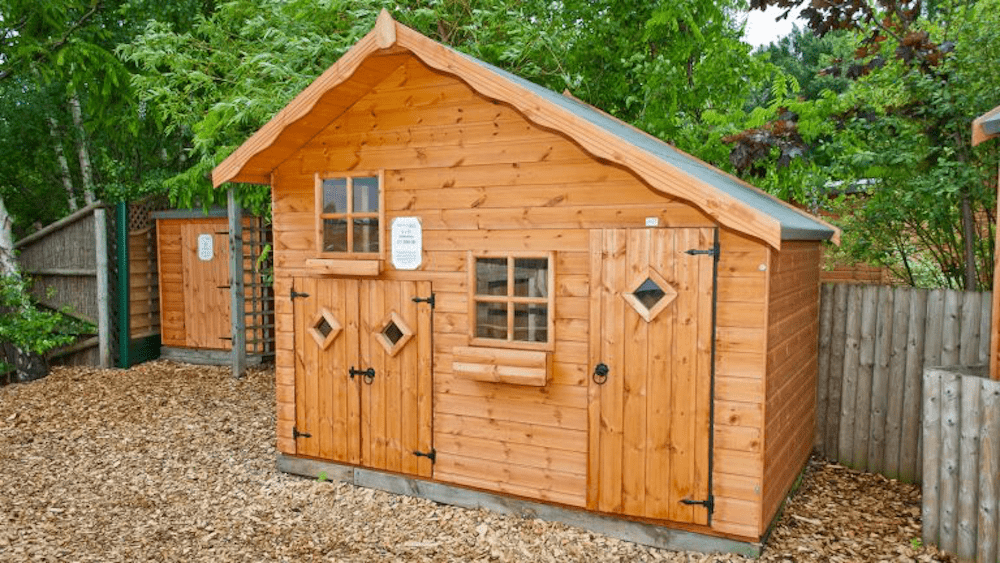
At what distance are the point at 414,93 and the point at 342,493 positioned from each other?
3664mm

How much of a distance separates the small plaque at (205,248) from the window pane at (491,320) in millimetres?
7348

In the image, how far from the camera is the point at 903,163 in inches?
285

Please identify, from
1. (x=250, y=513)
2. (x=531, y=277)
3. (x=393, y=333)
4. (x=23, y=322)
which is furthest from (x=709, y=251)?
(x=23, y=322)

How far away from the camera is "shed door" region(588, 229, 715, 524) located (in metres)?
5.09

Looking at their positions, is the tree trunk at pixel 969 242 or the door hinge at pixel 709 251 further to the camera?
the tree trunk at pixel 969 242

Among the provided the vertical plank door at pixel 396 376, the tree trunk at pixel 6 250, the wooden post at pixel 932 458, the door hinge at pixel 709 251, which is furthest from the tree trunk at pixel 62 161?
the wooden post at pixel 932 458

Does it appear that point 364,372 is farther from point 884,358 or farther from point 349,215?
point 884,358

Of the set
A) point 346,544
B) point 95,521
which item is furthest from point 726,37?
point 95,521

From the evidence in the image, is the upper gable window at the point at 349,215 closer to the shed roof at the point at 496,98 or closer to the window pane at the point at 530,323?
the shed roof at the point at 496,98

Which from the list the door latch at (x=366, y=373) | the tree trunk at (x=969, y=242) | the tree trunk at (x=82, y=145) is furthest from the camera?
the tree trunk at (x=82, y=145)

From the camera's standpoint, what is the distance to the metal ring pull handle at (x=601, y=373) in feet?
17.7

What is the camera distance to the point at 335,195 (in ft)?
21.1

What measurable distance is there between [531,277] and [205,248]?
7879 mm

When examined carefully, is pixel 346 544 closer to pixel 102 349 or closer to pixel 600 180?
pixel 600 180
